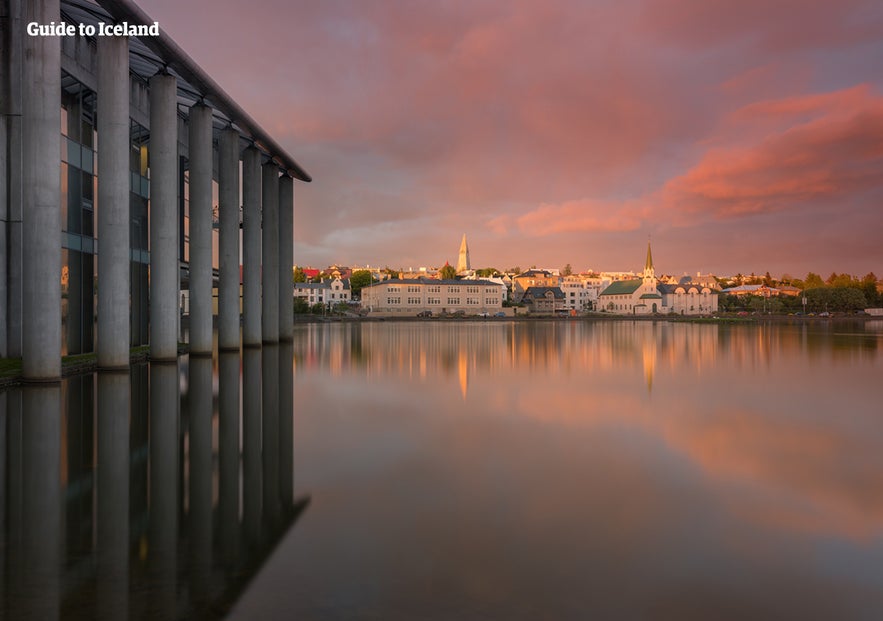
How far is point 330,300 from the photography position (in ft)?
500

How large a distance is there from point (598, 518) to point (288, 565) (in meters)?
3.23

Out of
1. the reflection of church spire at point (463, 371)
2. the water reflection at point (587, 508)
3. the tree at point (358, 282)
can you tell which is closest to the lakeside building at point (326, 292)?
the tree at point (358, 282)

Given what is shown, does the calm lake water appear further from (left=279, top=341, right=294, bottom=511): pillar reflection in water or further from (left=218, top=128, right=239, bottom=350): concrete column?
(left=218, top=128, right=239, bottom=350): concrete column

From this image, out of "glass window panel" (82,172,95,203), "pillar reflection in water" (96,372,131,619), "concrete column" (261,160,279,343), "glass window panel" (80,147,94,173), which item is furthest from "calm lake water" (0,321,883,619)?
"concrete column" (261,160,279,343)

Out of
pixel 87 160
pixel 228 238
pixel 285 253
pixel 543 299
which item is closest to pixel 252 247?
pixel 228 238

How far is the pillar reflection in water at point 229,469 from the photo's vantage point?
5.95 m

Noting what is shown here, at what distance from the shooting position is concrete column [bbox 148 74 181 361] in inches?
887

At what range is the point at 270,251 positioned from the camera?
3703cm

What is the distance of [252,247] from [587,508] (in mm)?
29044

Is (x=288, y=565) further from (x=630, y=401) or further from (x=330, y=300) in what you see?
(x=330, y=300)

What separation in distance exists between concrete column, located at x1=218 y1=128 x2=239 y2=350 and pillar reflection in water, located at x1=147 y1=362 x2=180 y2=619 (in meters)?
16.0

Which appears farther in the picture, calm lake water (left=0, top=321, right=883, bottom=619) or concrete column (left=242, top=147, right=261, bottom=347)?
concrete column (left=242, top=147, right=261, bottom=347)

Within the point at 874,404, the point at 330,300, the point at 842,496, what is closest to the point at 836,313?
the point at 330,300

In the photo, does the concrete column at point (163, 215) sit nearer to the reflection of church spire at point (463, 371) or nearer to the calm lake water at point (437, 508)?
the calm lake water at point (437, 508)
